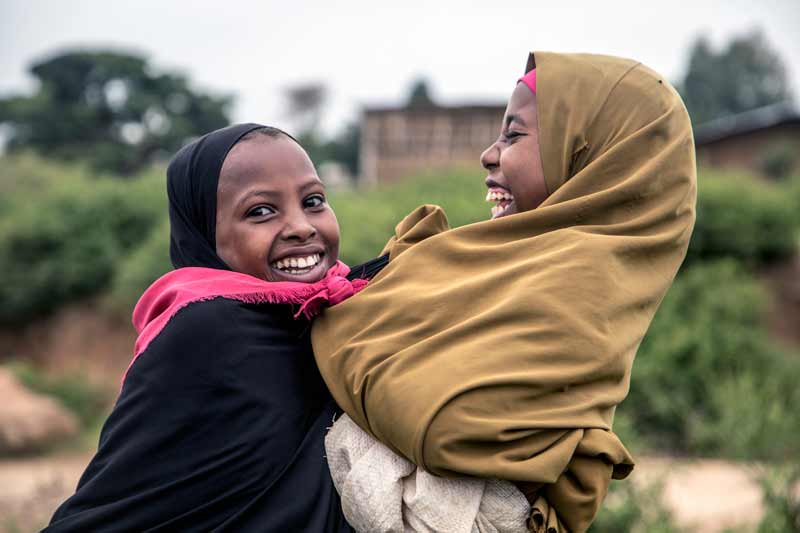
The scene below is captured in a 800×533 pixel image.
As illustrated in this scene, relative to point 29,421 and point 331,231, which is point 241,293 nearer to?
point 331,231

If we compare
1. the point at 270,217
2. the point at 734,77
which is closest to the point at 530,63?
the point at 270,217

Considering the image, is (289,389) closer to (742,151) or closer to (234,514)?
(234,514)

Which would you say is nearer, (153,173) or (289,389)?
(289,389)

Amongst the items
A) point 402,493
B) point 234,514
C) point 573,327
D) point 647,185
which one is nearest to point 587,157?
point 647,185

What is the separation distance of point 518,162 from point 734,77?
40848 mm

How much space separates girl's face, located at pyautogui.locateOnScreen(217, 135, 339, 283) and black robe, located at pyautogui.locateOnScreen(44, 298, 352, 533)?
0.17 metres

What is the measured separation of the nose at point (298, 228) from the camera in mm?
1813

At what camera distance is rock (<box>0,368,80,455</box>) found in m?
10.1

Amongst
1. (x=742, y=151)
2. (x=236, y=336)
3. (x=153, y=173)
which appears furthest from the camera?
(x=742, y=151)

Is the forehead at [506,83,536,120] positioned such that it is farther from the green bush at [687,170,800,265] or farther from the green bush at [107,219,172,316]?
the green bush at [687,170,800,265]

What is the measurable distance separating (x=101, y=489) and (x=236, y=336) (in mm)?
410

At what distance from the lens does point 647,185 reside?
1680 mm

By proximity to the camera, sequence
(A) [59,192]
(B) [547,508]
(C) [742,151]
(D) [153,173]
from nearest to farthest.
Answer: (B) [547,508] < (A) [59,192] < (D) [153,173] < (C) [742,151]

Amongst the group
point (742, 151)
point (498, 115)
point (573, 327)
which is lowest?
point (742, 151)
